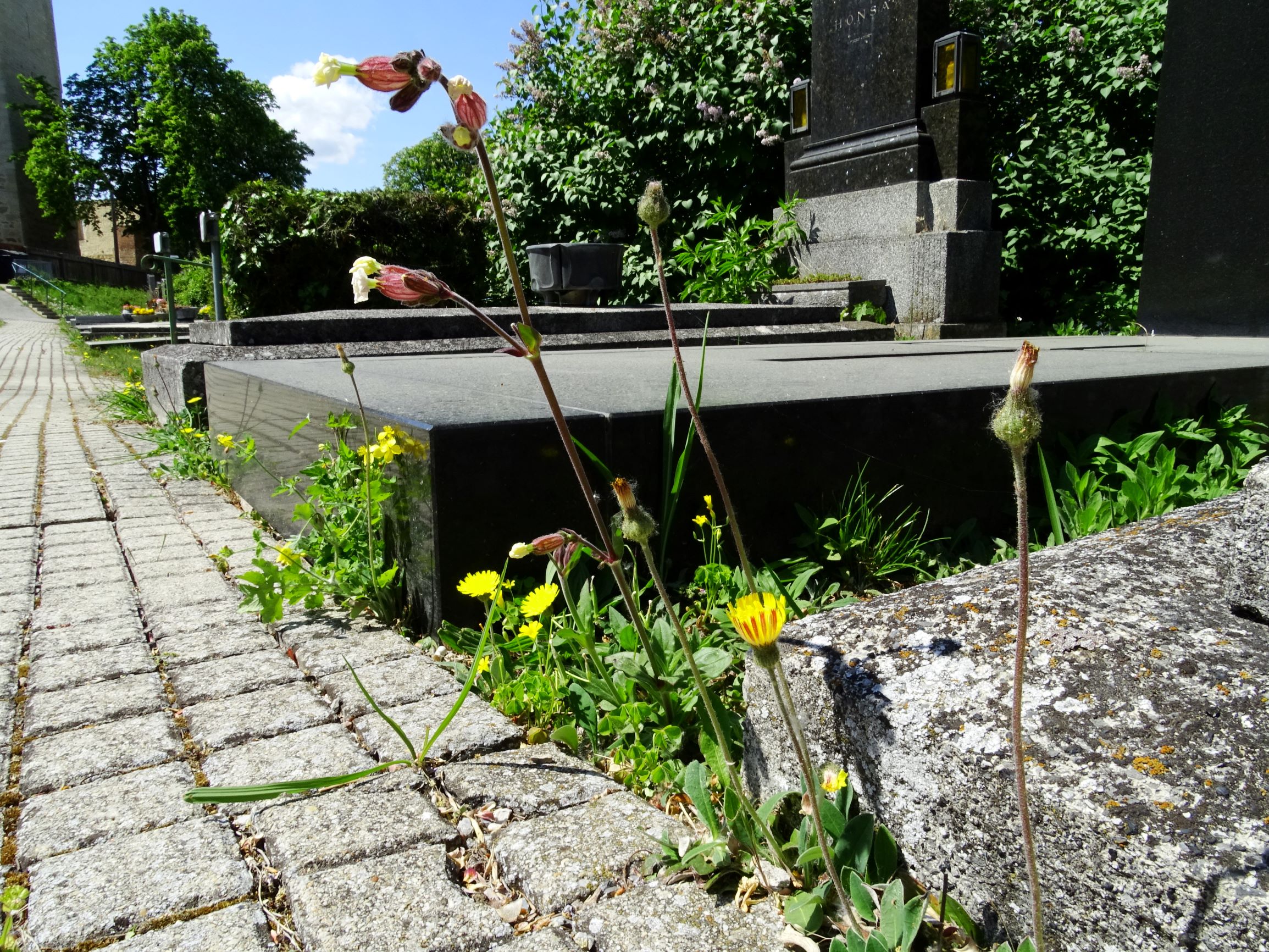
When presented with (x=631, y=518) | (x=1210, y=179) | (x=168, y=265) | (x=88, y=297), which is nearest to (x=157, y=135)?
(x=88, y=297)

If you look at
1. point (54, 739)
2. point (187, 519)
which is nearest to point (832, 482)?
point (54, 739)

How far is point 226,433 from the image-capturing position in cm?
414

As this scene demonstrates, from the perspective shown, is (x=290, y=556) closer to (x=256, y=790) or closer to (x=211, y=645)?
(x=211, y=645)

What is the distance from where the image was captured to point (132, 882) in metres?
1.25

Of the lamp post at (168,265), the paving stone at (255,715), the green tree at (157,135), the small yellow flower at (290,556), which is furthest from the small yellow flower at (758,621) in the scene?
the green tree at (157,135)

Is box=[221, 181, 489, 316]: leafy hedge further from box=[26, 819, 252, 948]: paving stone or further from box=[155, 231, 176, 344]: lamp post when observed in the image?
box=[26, 819, 252, 948]: paving stone

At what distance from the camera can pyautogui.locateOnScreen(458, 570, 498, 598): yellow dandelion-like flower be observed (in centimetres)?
185

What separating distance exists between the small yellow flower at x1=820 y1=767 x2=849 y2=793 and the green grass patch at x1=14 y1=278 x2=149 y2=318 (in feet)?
97.9

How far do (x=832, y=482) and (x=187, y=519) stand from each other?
257 centimetres

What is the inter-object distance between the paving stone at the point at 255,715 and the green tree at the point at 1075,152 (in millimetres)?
7897

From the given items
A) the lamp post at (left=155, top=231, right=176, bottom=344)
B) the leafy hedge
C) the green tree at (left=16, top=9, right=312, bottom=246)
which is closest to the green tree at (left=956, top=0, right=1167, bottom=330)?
the leafy hedge

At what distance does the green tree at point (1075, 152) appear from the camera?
8414mm

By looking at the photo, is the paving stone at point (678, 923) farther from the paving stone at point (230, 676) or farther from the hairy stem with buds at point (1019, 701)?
the paving stone at point (230, 676)

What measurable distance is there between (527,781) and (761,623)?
749 millimetres
